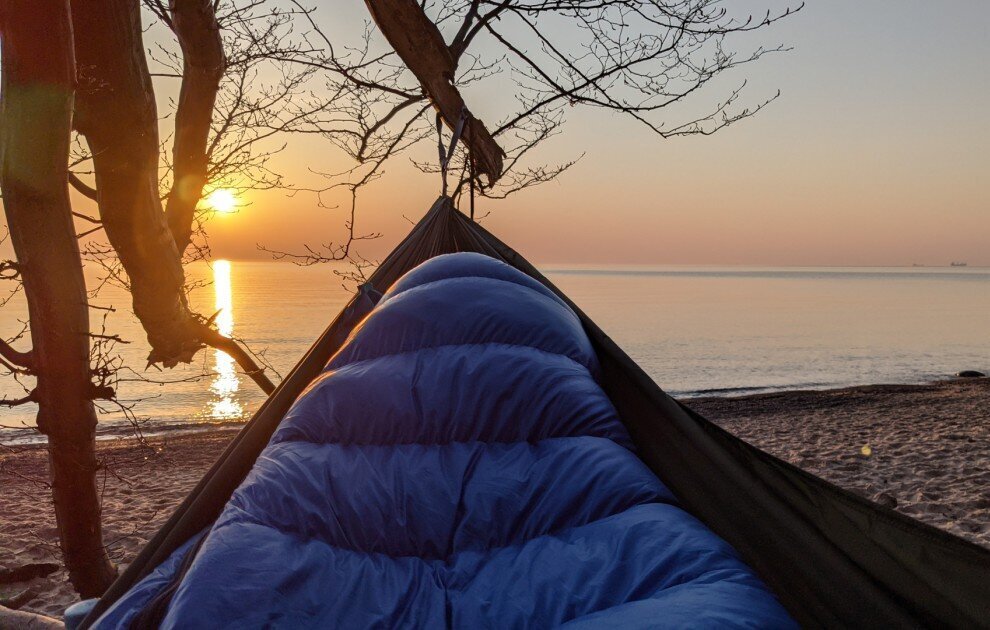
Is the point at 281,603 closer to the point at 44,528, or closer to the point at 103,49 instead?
the point at 103,49

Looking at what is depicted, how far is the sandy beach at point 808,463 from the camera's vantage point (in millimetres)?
3792

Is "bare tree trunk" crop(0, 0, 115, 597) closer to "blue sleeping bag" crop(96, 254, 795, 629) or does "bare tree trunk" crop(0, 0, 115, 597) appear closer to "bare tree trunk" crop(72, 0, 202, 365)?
"bare tree trunk" crop(72, 0, 202, 365)

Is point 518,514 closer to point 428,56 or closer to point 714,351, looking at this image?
point 428,56

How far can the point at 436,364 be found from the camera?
1.32m

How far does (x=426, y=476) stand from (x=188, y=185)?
285 cm

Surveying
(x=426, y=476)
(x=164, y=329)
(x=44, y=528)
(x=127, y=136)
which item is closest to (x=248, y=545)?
(x=426, y=476)

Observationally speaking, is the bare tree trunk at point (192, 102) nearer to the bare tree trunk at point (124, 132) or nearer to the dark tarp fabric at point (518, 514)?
the bare tree trunk at point (124, 132)

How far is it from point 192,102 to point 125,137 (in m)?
0.92

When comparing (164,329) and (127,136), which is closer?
(127,136)

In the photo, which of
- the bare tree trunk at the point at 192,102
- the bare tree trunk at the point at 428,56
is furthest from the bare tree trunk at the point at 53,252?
Answer: the bare tree trunk at the point at 192,102

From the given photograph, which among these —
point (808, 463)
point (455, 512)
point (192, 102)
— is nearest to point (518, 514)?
point (455, 512)

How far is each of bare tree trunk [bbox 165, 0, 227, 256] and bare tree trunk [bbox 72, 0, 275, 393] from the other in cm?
70

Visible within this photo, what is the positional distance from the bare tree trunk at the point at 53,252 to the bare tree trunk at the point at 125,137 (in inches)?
5.6

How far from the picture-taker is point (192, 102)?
286 centimetres
